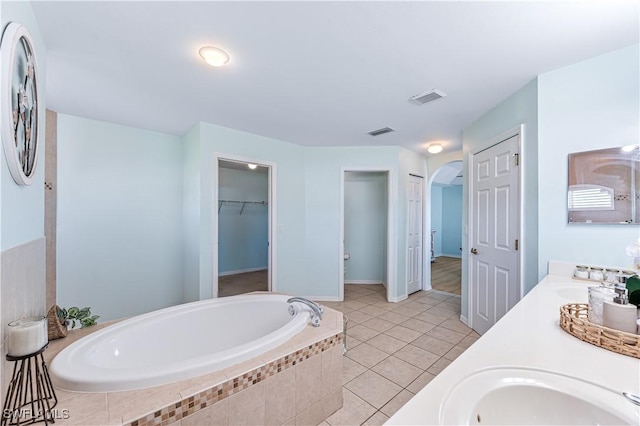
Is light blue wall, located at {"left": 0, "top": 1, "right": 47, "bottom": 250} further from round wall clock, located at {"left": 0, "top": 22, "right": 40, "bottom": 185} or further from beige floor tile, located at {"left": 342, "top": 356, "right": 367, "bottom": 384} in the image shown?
beige floor tile, located at {"left": 342, "top": 356, "right": 367, "bottom": 384}

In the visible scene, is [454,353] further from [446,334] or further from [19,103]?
[19,103]

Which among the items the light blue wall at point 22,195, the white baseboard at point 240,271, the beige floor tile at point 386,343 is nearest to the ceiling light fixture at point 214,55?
the light blue wall at point 22,195

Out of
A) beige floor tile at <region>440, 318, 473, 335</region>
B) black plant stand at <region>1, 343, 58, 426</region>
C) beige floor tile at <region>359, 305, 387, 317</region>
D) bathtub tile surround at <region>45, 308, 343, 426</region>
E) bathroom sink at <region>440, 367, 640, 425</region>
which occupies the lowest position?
beige floor tile at <region>359, 305, 387, 317</region>

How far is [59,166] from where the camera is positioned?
2.49 m

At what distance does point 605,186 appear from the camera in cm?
156

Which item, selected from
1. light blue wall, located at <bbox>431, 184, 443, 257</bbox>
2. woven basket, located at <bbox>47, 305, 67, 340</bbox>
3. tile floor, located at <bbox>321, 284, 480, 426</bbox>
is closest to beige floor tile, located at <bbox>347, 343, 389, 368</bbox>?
tile floor, located at <bbox>321, 284, 480, 426</bbox>

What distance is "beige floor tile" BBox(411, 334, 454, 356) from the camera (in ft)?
7.57

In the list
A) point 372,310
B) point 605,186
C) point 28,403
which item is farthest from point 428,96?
point 28,403

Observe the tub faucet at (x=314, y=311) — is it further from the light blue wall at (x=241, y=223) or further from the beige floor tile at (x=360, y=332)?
the light blue wall at (x=241, y=223)

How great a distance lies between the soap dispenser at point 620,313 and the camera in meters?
0.83

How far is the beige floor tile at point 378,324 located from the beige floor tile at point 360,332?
0.07 meters

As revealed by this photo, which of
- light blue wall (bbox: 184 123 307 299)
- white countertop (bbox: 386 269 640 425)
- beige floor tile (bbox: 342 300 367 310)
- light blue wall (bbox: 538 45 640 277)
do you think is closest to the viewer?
white countertop (bbox: 386 269 640 425)

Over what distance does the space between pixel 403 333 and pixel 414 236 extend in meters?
1.78

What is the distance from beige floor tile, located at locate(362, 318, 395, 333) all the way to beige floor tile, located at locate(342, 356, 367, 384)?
0.70 metres
